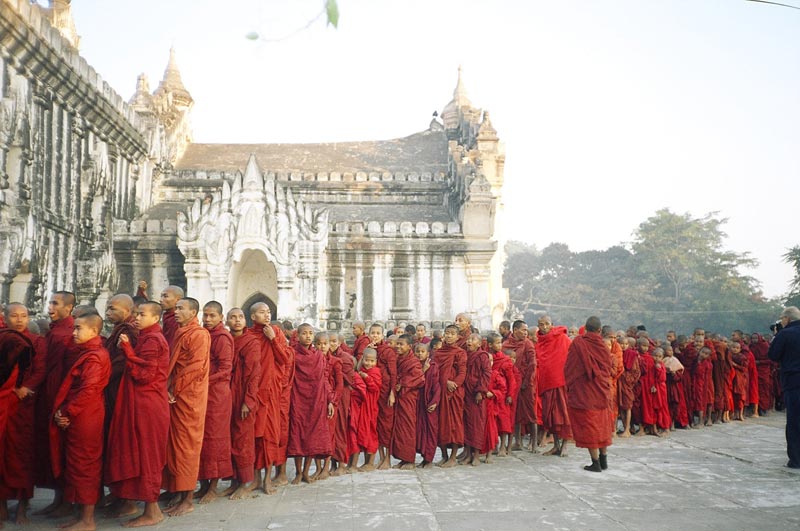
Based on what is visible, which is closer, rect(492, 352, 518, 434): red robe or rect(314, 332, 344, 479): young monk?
rect(314, 332, 344, 479): young monk

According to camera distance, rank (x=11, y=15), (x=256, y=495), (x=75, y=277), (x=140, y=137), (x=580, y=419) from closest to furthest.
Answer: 1. (x=256, y=495)
2. (x=580, y=419)
3. (x=11, y=15)
4. (x=75, y=277)
5. (x=140, y=137)

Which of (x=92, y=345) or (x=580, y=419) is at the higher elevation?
(x=92, y=345)

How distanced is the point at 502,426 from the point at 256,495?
3.92 m

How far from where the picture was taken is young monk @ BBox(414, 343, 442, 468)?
855cm

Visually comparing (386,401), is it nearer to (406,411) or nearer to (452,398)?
(406,411)

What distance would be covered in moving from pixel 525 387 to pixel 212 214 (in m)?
11.2

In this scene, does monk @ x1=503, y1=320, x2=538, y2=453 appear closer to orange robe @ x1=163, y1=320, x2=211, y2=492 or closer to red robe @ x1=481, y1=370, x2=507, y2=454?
red robe @ x1=481, y1=370, x2=507, y2=454

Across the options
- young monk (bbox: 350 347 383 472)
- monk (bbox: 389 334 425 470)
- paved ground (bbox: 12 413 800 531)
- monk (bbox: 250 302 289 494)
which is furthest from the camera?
monk (bbox: 389 334 425 470)

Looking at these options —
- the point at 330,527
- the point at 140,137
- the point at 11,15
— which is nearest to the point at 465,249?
the point at 140,137

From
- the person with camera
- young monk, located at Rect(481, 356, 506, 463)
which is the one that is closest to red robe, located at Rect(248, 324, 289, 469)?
young monk, located at Rect(481, 356, 506, 463)

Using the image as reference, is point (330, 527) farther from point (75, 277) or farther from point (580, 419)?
point (75, 277)

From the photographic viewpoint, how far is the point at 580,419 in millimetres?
8266

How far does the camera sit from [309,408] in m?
7.57

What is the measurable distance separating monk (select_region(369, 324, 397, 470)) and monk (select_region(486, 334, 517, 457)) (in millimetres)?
1592
